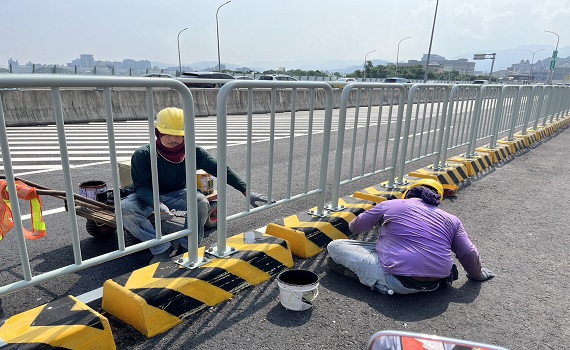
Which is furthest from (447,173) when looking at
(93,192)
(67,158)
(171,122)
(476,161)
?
(67,158)

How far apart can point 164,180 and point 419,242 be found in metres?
2.24

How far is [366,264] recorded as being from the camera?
3.24 metres

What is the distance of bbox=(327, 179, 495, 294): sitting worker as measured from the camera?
10.1ft

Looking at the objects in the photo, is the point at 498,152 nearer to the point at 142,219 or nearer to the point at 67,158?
the point at 142,219

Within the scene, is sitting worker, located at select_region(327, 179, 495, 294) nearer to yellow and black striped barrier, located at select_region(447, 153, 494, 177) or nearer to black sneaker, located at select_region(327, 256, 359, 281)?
black sneaker, located at select_region(327, 256, 359, 281)

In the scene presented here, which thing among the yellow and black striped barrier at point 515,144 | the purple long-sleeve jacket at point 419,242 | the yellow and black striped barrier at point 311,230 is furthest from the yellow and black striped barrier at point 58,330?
the yellow and black striped barrier at point 515,144

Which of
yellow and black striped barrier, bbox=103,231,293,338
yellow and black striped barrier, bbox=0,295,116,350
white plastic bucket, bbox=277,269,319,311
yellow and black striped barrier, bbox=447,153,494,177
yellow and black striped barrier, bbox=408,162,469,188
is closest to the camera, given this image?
yellow and black striped barrier, bbox=0,295,116,350

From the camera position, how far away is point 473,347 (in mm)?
1294

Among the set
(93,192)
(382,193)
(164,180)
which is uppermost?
(164,180)

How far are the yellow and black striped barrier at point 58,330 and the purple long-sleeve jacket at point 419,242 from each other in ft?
6.68

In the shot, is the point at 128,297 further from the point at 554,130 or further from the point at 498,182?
the point at 554,130

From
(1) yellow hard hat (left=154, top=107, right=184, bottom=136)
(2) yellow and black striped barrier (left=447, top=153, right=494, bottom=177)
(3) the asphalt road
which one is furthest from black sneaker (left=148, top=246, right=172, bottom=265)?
(2) yellow and black striped barrier (left=447, top=153, right=494, bottom=177)

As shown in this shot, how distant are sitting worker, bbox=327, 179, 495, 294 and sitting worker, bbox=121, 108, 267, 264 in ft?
3.04

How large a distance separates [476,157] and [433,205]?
4.58 metres
